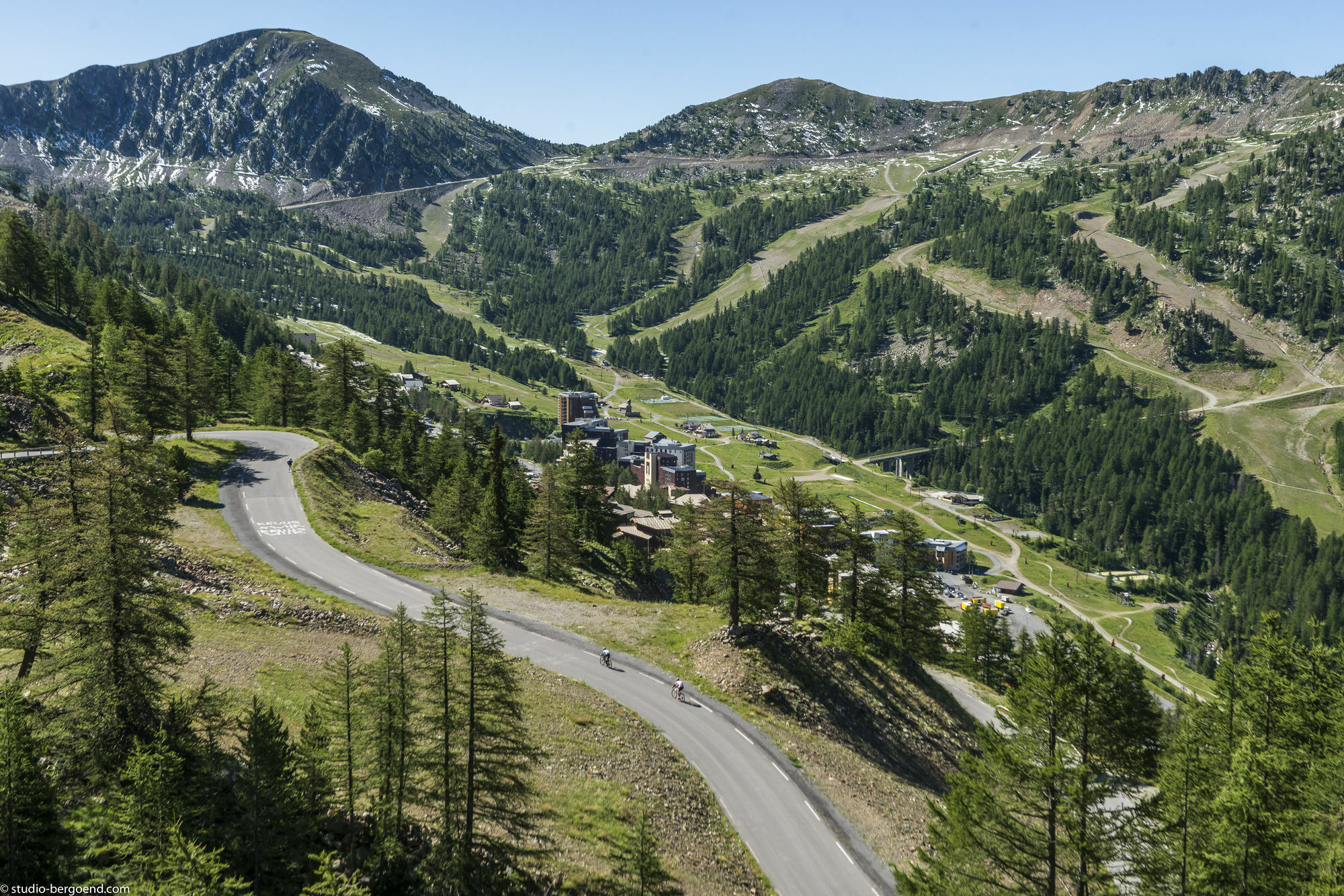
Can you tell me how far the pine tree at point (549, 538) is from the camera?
2702 inches

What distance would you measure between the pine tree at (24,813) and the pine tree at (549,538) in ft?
168

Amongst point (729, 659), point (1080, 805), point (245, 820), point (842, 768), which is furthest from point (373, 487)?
point (1080, 805)

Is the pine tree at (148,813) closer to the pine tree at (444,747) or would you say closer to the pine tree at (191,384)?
the pine tree at (444,747)

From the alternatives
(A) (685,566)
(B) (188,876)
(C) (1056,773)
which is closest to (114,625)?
(B) (188,876)

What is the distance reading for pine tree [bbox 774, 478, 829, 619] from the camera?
57562 millimetres

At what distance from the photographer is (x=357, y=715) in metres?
21.7

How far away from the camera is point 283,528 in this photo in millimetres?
59812

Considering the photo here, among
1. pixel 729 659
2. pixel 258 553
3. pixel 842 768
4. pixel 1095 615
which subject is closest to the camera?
pixel 842 768

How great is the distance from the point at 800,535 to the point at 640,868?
4053 centimetres

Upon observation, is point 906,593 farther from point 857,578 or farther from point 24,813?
point 24,813

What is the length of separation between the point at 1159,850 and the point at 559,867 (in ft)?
64.9

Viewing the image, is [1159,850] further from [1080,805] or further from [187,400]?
[187,400]

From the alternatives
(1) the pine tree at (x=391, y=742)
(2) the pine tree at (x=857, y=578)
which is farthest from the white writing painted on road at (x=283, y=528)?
(2) the pine tree at (x=857, y=578)

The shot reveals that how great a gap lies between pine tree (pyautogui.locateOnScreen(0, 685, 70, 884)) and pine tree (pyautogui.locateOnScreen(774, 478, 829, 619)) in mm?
45567
